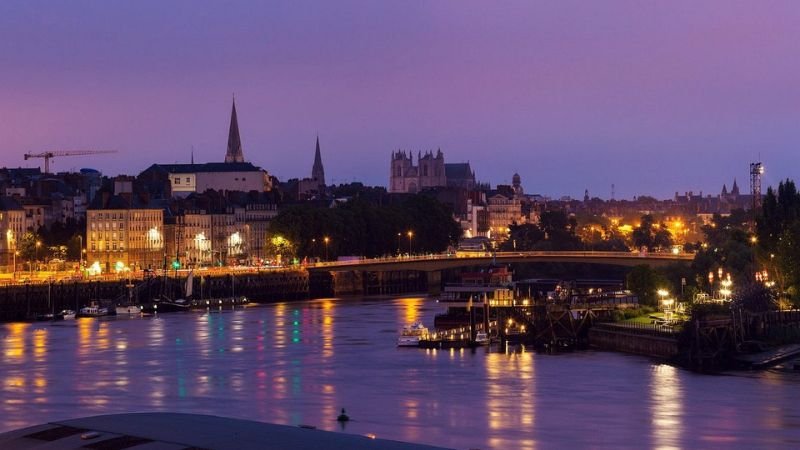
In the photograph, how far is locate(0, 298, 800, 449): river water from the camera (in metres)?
47.2

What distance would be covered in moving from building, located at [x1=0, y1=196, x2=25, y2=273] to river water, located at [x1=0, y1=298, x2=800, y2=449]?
59.4 m

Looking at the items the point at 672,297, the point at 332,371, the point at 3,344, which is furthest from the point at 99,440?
the point at 672,297

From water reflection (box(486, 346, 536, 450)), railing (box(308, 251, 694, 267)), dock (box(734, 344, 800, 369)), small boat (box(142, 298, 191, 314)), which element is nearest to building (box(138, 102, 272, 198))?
railing (box(308, 251, 694, 267))

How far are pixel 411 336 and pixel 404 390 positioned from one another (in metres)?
18.8

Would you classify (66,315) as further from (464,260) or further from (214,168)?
(214,168)

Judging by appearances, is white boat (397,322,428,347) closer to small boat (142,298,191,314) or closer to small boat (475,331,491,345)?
small boat (475,331,491,345)

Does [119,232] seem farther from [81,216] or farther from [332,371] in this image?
[332,371]

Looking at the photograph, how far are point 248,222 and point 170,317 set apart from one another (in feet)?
231

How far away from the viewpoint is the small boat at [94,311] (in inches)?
3959

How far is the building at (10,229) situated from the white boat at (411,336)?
65.6 m

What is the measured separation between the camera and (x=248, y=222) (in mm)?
171125

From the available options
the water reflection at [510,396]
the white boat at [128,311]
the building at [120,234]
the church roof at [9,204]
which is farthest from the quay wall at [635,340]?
the church roof at [9,204]

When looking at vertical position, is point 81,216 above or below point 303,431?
above

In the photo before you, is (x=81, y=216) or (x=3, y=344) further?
(x=81, y=216)
